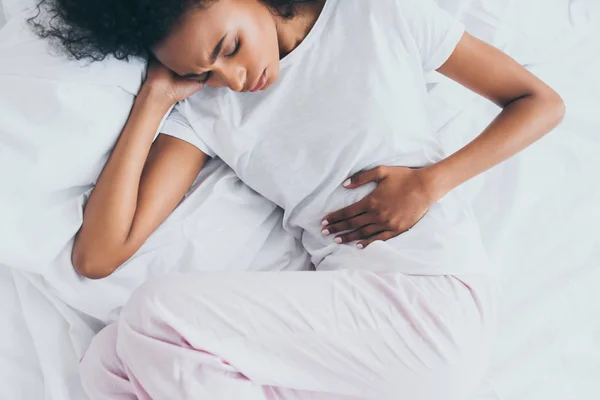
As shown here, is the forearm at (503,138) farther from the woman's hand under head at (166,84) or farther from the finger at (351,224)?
the woman's hand under head at (166,84)

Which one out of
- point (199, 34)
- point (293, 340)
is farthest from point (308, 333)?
point (199, 34)

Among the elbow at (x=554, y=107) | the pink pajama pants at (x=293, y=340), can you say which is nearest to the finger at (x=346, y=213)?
the pink pajama pants at (x=293, y=340)

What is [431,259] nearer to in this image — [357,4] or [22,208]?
[357,4]

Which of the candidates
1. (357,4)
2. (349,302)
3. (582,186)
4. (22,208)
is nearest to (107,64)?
(22,208)

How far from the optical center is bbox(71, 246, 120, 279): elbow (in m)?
1.00

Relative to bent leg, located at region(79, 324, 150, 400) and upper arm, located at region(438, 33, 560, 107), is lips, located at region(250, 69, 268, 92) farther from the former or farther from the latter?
bent leg, located at region(79, 324, 150, 400)

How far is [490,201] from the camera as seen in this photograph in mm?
1239

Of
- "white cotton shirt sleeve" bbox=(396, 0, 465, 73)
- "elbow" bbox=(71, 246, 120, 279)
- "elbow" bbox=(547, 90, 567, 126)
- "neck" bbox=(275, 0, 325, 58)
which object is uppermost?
"white cotton shirt sleeve" bbox=(396, 0, 465, 73)

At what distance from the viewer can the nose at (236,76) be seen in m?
0.92

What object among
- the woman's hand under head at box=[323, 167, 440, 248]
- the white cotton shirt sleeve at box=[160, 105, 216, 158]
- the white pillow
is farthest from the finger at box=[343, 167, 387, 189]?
the white pillow

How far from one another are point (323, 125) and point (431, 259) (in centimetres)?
27

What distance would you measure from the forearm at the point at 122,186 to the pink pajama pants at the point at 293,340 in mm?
140

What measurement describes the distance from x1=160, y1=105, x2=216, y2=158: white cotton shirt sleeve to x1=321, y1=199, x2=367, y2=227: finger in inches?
9.4

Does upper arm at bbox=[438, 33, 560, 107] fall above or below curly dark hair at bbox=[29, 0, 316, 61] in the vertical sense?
above
